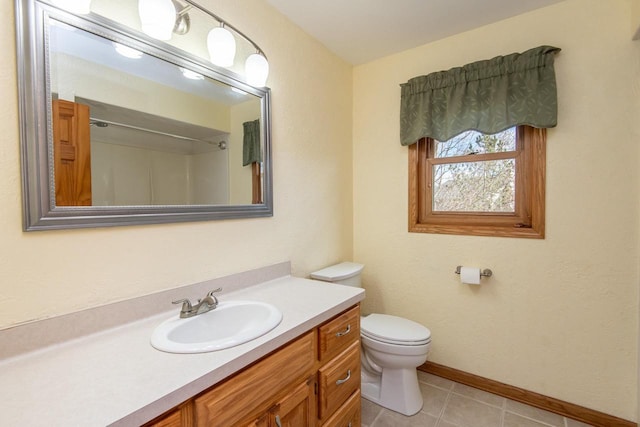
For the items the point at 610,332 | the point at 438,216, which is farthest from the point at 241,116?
the point at 610,332

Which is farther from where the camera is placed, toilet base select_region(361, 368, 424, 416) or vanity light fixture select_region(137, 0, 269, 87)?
toilet base select_region(361, 368, 424, 416)

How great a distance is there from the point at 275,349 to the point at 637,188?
190 centimetres

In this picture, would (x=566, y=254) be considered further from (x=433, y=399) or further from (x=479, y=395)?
(x=433, y=399)

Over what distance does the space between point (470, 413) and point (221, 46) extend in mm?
2333

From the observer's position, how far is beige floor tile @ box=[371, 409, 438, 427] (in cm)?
168

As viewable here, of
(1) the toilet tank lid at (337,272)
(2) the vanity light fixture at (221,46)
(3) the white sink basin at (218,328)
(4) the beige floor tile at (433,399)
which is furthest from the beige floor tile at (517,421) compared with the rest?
(2) the vanity light fixture at (221,46)

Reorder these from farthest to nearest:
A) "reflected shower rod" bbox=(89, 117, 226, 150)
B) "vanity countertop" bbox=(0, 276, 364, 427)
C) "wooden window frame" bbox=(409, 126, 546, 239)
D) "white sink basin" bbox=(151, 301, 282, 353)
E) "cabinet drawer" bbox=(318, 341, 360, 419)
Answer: "wooden window frame" bbox=(409, 126, 546, 239) → "cabinet drawer" bbox=(318, 341, 360, 419) → "reflected shower rod" bbox=(89, 117, 226, 150) → "white sink basin" bbox=(151, 301, 282, 353) → "vanity countertop" bbox=(0, 276, 364, 427)

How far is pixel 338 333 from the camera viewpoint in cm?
130

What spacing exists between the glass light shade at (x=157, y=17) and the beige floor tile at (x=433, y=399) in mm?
2294

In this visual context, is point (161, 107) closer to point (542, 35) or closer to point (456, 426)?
point (542, 35)

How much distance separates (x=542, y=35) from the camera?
172cm

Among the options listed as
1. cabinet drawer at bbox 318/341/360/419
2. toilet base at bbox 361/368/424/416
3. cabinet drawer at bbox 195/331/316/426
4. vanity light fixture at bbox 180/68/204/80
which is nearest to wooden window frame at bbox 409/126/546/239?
toilet base at bbox 361/368/424/416

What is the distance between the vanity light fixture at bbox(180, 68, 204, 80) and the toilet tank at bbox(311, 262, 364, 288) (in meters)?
1.25

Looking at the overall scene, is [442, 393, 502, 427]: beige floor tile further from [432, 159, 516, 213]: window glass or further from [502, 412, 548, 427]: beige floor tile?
[432, 159, 516, 213]: window glass
